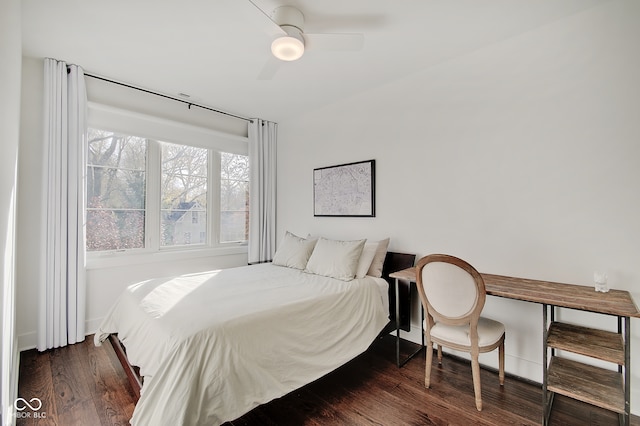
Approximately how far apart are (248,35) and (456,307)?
99.5 inches

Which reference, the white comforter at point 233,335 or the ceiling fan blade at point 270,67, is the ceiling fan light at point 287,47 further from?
the white comforter at point 233,335

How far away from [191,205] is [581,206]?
396 centimetres

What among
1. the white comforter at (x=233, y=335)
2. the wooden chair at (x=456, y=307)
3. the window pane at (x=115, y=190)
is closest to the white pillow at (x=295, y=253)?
the white comforter at (x=233, y=335)

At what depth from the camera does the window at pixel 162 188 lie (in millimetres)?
3191

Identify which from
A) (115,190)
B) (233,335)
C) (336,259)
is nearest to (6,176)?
(233,335)

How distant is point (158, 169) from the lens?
3.54 meters

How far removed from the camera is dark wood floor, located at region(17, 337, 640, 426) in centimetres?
182


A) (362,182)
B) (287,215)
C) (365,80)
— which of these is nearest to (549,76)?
(365,80)

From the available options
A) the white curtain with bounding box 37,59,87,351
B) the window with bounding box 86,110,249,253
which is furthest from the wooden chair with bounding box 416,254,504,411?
the white curtain with bounding box 37,59,87,351

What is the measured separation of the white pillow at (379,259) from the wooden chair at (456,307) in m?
0.75

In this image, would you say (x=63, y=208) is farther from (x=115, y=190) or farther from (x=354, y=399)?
(x=354, y=399)

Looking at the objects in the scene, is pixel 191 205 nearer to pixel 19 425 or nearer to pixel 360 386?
pixel 19 425

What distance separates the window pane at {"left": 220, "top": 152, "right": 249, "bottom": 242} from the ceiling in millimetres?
1197

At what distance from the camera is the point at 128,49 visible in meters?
2.50
